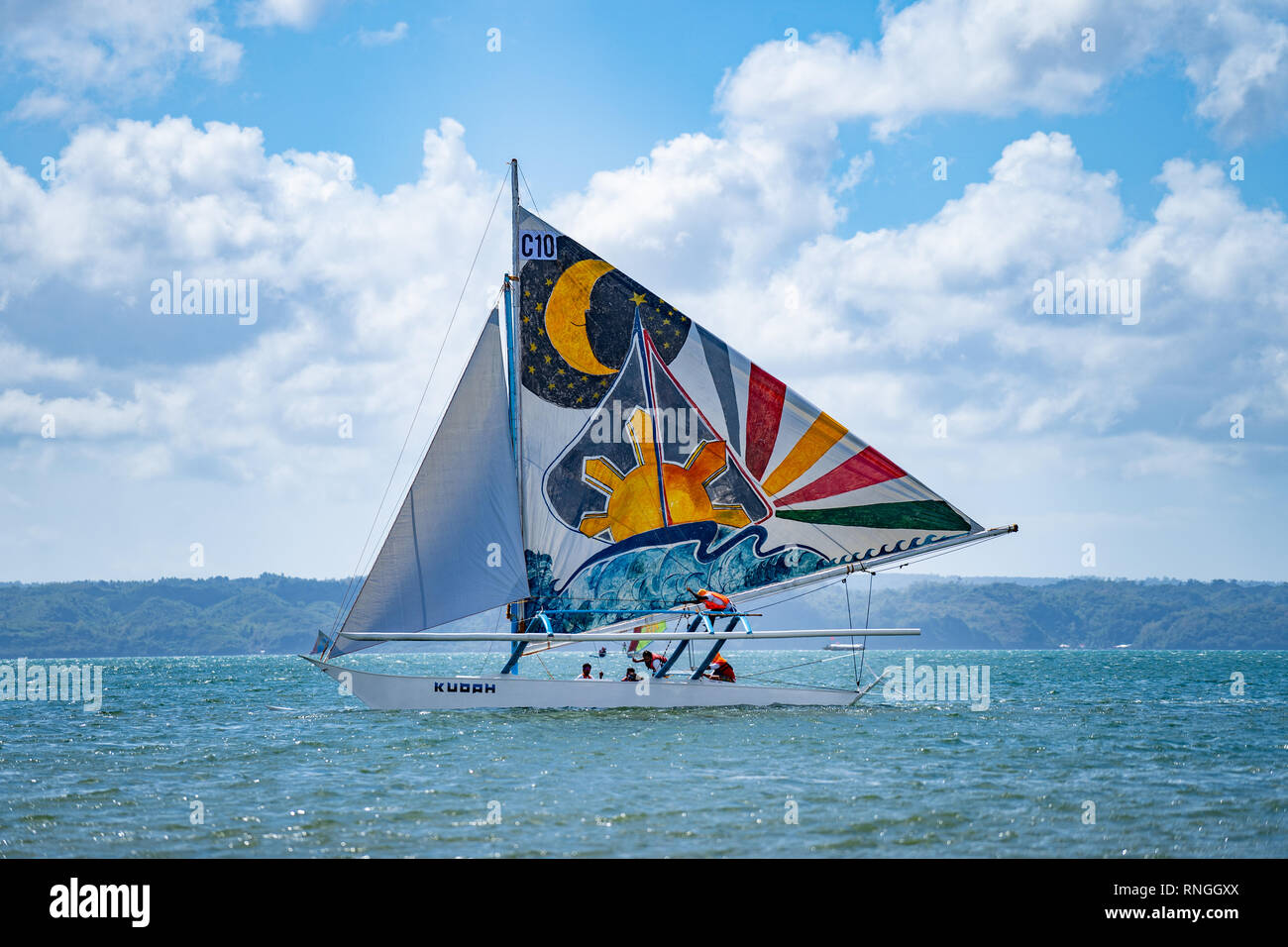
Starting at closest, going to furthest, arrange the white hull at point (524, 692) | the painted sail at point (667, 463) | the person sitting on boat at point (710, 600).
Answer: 1. the white hull at point (524, 692)
2. the person sitting on boat at point (710, 600)
3. the painted sail at point (667, 463)

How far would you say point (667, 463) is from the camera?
33375mm

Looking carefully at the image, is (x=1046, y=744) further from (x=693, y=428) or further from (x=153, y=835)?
(x=153, y=835)

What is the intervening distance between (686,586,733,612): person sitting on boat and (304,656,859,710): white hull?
6.61 feet

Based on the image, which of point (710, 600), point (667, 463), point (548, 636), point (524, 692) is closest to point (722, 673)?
point (710, 600)

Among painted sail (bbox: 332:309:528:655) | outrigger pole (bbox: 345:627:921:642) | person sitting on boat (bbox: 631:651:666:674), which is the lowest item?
person sitting on boat (bbox: 631:651:666:674)

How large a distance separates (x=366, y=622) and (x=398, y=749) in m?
5.05

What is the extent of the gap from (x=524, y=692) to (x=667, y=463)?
754 cm

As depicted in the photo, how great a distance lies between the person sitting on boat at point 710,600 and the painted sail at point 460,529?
479cm

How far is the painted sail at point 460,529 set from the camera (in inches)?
1214

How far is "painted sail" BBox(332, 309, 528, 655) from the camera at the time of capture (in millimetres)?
30844

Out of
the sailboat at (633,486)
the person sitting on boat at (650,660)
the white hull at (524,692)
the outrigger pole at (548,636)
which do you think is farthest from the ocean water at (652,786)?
the sailboat at (633,486)

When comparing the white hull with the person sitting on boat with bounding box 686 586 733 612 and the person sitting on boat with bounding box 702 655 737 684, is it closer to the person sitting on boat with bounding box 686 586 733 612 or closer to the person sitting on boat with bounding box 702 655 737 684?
the person sitting on boat with bounding box 702 655 737 684

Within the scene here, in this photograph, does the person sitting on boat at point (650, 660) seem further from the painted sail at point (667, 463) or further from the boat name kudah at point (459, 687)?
the boat name kudah at point (459, 687)

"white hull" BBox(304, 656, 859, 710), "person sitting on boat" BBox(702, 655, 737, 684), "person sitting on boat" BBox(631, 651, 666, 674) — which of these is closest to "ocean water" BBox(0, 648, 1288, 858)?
"white hull" BBox(304, 656, 859, 710)
